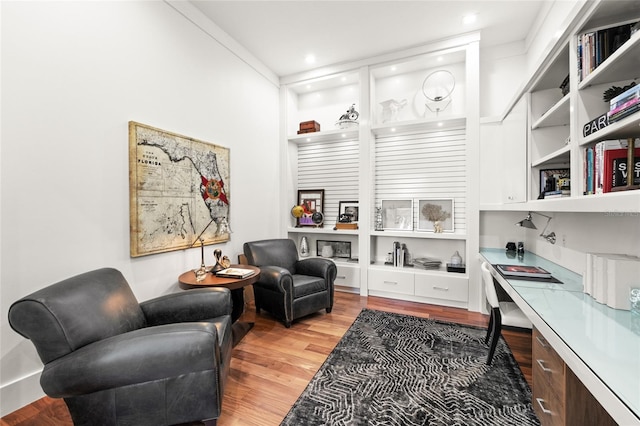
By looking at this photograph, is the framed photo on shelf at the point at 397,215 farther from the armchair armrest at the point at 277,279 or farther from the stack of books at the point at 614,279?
the stack of books at the point at 614,279

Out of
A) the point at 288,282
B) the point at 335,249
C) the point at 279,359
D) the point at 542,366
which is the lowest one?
the point at 279,359

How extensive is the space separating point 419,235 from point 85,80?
3.56 m

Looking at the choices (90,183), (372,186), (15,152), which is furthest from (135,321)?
(372,186)

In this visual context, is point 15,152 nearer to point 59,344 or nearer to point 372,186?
point 59,344

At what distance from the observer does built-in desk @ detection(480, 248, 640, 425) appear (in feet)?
2.75

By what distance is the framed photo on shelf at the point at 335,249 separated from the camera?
163 inches

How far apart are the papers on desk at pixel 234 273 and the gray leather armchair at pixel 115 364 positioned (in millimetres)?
1048

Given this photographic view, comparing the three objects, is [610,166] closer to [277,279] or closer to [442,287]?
[442,287]

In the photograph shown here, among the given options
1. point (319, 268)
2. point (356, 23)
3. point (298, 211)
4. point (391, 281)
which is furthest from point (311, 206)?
point (356, 23)

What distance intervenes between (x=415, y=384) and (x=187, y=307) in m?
1.68

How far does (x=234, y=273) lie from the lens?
2.54 m

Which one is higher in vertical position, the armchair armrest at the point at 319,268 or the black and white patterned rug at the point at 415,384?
the armchair armrest at the point at 319,268

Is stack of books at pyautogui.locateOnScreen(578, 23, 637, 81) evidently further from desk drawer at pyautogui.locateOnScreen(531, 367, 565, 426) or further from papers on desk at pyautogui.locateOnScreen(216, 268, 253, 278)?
papers on desk at pyautogui.locateOnScreen(216, 268, 253, 278)

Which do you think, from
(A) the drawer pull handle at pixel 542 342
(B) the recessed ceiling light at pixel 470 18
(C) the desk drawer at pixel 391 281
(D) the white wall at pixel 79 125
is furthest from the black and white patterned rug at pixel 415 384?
(B) the recessed ceiling light at pixel 470 18
